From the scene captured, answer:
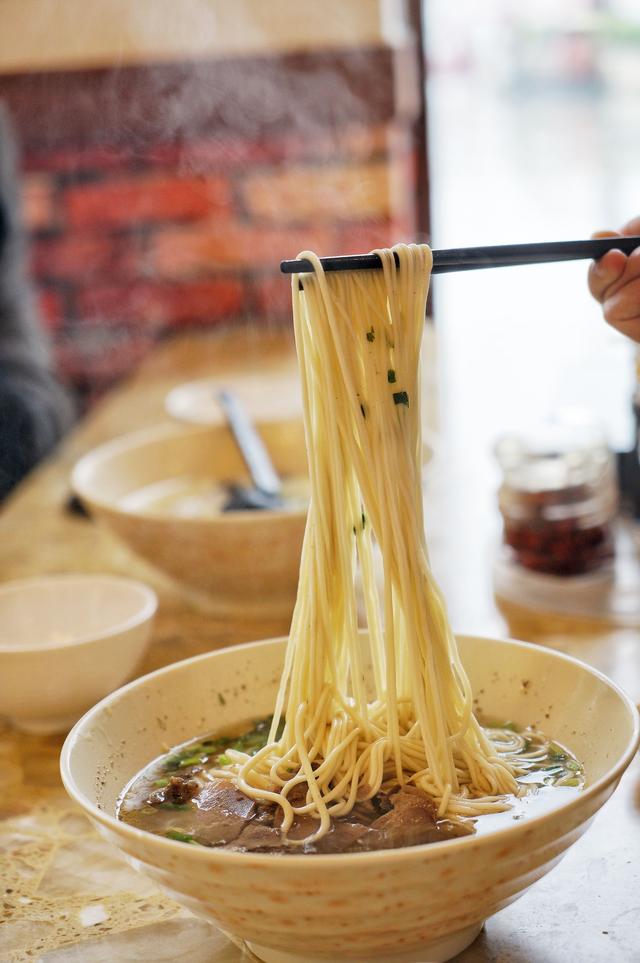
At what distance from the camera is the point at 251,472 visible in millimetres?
1992

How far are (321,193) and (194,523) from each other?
3.00 meters

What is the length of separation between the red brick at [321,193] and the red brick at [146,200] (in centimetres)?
14

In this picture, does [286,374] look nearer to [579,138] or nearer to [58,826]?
[58,826]

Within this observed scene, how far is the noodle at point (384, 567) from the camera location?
975mm

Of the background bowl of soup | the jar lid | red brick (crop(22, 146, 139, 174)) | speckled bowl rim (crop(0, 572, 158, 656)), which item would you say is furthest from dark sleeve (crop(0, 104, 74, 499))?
the jar lid

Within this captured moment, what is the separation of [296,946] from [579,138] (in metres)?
6.54

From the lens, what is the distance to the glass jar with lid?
A: 176cm

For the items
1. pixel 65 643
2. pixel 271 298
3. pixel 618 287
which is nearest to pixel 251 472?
pixel 65 643

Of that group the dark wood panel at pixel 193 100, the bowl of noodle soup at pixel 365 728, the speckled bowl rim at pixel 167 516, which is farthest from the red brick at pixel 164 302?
the bowl of noodle soup at pixel 365 728

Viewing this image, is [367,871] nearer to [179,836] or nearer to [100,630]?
[179,836]

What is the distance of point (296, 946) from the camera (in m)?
0.82

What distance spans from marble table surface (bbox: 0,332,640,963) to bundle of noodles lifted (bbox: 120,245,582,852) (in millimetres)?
117

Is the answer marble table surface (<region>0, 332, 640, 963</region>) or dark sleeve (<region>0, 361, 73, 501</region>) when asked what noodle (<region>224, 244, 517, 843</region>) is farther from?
dark sleeve (<region>0, 361, 73, 501</region>)

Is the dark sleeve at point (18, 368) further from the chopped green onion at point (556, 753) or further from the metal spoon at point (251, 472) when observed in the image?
the chopped green onion at point (556, 753)
